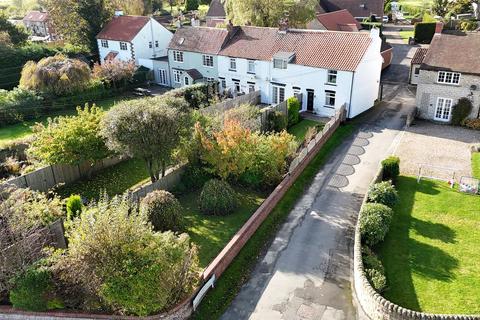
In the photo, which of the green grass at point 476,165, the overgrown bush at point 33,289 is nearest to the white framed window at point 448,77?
the green grass at point 476,165

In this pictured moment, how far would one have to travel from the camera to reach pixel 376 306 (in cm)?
1544

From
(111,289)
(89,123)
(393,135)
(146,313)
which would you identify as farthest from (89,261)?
(393,135)

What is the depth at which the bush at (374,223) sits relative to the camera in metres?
19.1

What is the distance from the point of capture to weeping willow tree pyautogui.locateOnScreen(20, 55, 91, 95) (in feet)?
133

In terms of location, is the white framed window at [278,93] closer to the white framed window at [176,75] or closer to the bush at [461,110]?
the white framed window at [176,75]

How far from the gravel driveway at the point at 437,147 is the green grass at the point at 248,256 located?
6294mm

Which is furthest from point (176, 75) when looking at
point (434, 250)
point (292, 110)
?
point (434, 250)

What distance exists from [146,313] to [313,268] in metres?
7.77

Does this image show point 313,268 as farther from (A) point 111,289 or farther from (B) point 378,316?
(A) point 111,289

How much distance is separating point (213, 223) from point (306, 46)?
2288 centimetres

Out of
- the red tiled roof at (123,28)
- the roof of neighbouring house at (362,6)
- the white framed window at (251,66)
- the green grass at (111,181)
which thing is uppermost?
the roof of neighbouring house at (362,6)

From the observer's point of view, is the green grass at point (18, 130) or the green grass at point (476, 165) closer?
the green grass at point (476, 165)

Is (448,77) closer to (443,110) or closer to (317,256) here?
(443,110)

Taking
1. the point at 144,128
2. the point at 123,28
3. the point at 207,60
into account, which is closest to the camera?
the point at 144,128
